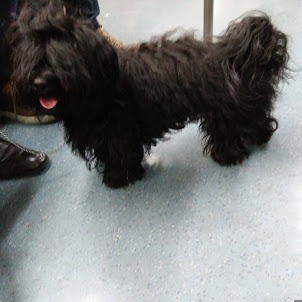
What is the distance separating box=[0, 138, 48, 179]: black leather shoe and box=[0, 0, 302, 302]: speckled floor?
0.14 ft

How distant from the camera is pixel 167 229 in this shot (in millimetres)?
1222

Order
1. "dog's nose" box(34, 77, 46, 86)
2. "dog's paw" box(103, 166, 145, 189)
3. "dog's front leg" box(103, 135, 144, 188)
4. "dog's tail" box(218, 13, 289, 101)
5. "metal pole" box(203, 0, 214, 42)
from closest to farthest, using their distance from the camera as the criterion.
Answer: "dog's nose" box(34, 77, 46, 86) → "dog's tail" box(218, 13, 289, 101) → "dog's front leg" box(103, 135, 144, 188) → "dog's paw" box(103, 166, 145, 189) → "metal pole" box(203, 0, 214, 42)

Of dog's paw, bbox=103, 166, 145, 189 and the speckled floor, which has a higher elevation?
dog's paw, bbox=103, 166, 145, 189

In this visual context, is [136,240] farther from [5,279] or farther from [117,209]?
[5,279]

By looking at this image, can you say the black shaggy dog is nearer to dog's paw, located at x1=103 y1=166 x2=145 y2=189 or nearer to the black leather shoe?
dog's paw, located at x1=103 y1=166 x2=145 y2=189

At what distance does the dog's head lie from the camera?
857 mm

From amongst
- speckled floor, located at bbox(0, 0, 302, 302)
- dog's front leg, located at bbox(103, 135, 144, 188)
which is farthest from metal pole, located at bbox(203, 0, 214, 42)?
dog's front leg, located at bbox(103, 135, 144, 188)

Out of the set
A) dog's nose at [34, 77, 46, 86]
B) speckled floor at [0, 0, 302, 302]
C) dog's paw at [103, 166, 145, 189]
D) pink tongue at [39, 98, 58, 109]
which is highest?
dog's nose at [34, 77, 46, 86]

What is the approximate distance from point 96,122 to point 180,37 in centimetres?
42

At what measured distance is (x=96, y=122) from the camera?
1096 millimetres

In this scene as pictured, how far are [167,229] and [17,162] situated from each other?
69 centimetres

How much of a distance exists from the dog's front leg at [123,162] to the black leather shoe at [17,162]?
0.32m

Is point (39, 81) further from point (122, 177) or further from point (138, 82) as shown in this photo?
point (122, 177)

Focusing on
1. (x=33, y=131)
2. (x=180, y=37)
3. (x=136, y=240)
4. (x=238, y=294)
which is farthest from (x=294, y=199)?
(x=33, y=131)
